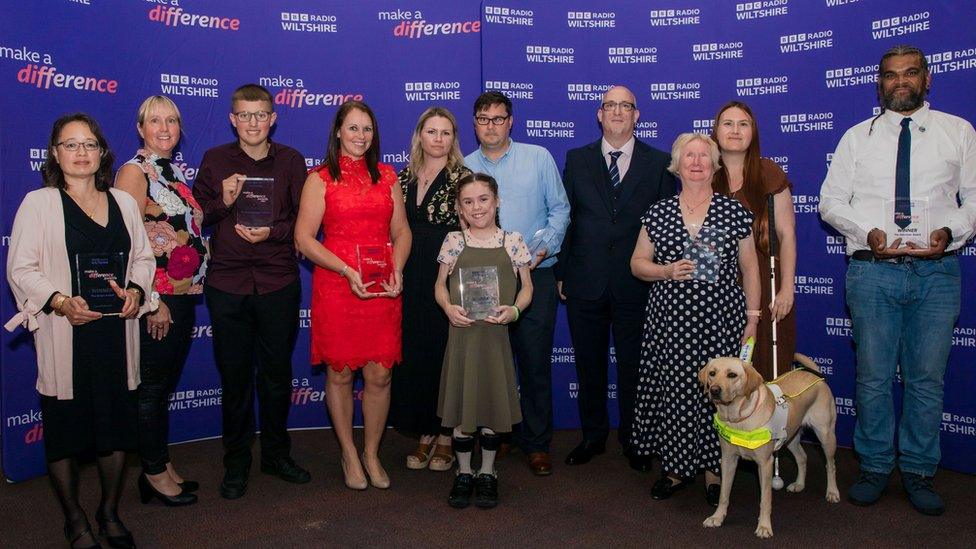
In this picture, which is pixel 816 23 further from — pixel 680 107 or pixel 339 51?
pixel 339 51

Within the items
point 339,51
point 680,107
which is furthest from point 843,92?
point 339,51

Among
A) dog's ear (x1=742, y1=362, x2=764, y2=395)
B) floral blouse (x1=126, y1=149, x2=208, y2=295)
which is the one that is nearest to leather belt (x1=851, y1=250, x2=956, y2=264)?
dog's ear (x1=742, y1=362, x2=764, y2=395)

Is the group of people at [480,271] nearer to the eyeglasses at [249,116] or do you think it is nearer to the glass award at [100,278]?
the eyeglasses at [249,116]

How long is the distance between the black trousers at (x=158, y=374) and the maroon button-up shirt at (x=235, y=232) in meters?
0.23

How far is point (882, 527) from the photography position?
3713 millimetres

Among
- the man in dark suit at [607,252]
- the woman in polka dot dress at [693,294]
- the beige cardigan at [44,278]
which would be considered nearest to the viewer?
the beige cardigan at [44,278]

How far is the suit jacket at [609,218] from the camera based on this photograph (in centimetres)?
454

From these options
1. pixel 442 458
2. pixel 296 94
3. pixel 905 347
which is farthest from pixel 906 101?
pixel 296 94

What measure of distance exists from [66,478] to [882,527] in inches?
147

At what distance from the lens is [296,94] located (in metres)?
5.53

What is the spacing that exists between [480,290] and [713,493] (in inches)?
63.4

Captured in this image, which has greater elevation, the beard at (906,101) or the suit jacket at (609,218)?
the beard at (906,101)

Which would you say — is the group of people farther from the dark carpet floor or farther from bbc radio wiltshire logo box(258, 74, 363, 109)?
bbc radio wiltshire logo box(258, 74, 363, 109)

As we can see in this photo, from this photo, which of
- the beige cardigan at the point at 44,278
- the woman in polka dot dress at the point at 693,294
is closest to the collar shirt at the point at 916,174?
the woman in polka dot dress at the point at 693,294
